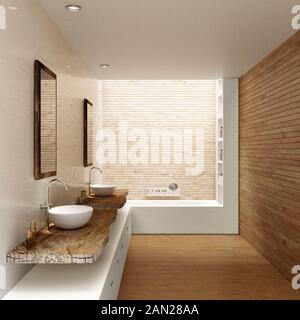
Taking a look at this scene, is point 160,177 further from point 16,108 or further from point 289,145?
point 16,108

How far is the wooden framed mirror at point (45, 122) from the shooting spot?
259cm

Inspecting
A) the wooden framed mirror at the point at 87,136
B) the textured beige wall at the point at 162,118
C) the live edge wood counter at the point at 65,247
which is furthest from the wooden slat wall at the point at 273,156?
the wooden framed mirror at the point at 87,136

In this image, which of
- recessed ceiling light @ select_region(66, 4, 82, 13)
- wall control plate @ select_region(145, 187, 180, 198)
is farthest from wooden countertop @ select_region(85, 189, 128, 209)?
wall control plate @ select_region(145, 187, 180, 198)

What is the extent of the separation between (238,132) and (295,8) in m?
3.00

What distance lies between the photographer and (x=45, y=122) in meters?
2.80

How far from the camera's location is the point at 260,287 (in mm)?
3596

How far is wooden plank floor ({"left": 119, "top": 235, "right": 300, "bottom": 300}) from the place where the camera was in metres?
3.42

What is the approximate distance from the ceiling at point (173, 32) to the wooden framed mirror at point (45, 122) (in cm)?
57

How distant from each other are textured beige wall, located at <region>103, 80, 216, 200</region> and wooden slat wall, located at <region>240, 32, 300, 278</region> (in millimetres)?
1089

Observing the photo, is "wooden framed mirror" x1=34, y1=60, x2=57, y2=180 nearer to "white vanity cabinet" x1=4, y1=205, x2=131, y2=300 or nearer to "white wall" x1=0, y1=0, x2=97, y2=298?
"white wall" x1=0, y1=0, x2=97, y2=298

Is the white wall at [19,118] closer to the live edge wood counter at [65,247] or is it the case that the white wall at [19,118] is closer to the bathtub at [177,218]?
the live edge wood counter at [65,247]

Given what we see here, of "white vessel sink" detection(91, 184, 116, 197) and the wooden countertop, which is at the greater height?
"white vessel sink" detection(91, 184, 116, 197)

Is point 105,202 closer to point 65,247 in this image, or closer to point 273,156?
point 65,247
